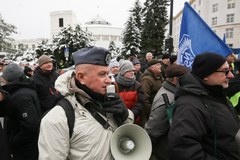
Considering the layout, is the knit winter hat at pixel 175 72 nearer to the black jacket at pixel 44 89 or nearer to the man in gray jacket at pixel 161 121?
the man in gray jacket at pixel 161 121

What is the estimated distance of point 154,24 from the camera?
106 feet

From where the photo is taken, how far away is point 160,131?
10.5 feet

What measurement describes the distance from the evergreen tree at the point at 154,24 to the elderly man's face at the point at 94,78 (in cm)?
2983

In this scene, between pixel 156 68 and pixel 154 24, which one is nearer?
pixel 156 68

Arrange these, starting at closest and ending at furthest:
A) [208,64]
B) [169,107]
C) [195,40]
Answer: [208,64]
[169,107]
[195,40]

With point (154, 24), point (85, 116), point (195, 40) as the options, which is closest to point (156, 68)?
point (195, 40)

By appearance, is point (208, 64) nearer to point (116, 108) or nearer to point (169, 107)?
point (169, 107)

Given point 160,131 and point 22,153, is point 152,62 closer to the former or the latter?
point 160,131

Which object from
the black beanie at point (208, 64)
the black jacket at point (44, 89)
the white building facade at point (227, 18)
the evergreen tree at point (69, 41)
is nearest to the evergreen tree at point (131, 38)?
the evergreen tree at point (69, 41)

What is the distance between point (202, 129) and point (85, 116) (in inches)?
41.4

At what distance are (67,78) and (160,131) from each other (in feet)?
4.87

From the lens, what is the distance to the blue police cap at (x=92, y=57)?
214cm

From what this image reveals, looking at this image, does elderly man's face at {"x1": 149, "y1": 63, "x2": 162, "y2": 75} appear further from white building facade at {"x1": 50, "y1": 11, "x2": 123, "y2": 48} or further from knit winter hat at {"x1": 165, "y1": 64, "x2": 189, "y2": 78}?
white building facade at {"x1": 50, "y1": 11, "x2": 123, "y2": 48}

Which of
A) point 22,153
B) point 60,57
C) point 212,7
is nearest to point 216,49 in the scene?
point 22,153
